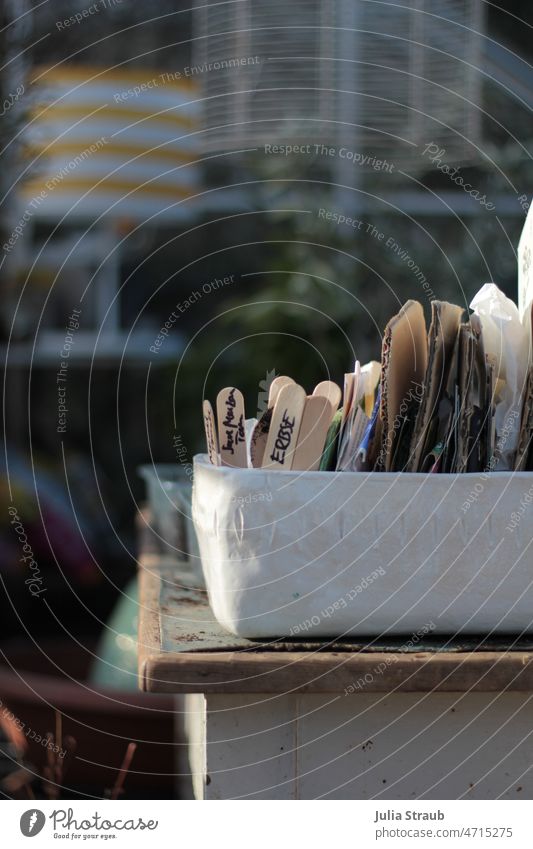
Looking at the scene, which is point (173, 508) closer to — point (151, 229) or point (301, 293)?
point (301, 293)

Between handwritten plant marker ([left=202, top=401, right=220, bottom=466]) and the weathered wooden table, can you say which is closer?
the weathered wooden table

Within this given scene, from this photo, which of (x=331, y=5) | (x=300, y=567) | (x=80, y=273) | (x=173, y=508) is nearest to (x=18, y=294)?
(x=80, y=273)

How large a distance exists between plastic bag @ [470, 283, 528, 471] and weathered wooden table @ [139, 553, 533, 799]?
0.17 meters

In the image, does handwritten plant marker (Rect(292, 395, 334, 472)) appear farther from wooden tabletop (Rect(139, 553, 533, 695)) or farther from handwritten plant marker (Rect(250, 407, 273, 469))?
wooden tabletop (Rect(139, 553, 533, 695))

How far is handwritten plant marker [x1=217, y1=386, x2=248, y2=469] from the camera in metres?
0.82

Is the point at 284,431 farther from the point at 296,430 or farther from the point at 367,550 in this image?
the point at 367,550

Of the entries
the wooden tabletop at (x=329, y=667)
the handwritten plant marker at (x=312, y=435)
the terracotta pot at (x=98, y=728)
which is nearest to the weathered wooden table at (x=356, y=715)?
the wooden tabletop at (x=329, y=667)

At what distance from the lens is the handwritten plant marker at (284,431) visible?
797mm

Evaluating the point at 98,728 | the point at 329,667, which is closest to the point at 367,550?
the point at 329,667

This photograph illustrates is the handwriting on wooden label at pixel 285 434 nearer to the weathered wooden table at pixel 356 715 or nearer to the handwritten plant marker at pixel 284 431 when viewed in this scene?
the handwritten plant marker at pixel 284 431

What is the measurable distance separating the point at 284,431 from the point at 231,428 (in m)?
0.05

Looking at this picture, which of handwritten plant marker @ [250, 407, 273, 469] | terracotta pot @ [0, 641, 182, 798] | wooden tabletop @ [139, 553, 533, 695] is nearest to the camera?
wooden tabletop @ [139, 553, 533, 695]

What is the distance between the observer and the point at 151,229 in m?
3.22

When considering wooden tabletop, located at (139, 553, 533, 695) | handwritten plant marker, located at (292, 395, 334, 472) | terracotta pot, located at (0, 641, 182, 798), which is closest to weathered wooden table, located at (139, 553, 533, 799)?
wooden tabletop, located at (139, 553, 533, 695)
